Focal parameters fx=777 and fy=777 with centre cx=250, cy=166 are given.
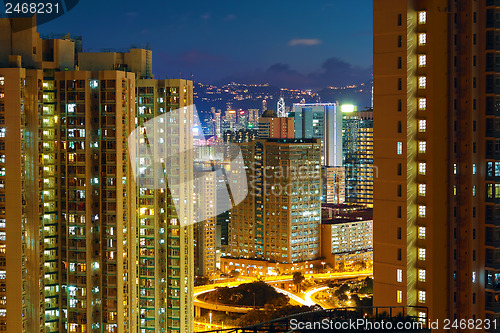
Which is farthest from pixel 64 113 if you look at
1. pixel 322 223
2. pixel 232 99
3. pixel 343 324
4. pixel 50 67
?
pixel 232 99

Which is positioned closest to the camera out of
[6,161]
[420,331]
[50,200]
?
[420,331]

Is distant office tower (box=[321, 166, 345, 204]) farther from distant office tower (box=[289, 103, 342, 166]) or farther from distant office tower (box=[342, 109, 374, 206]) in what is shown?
distant office tower (box=[289, 103, 342, 166])

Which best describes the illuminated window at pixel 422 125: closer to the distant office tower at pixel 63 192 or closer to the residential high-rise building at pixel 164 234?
the distant office tower at pixel 63 192

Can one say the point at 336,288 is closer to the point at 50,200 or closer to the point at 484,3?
the point at 50,200

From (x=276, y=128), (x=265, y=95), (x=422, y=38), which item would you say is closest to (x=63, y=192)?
(x=422, y=38)

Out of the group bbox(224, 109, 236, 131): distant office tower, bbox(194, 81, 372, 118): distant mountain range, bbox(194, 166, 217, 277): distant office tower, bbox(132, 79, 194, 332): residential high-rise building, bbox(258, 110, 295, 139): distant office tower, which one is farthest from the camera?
bbox(194, 81, 372, 118): distant mountain range

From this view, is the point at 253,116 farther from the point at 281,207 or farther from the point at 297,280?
the point at 297,280

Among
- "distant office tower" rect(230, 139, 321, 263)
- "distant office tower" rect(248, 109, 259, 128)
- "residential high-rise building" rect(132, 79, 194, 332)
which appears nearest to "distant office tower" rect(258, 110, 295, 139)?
"distant office tower" rect(248, 109, 259, 128)
